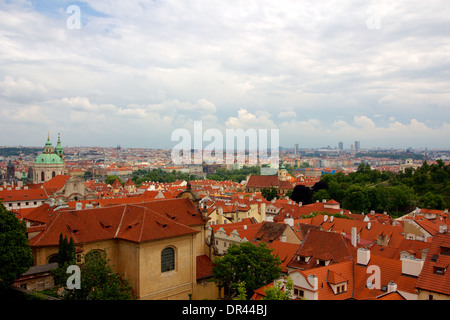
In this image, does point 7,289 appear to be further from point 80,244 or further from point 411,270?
point 411,270

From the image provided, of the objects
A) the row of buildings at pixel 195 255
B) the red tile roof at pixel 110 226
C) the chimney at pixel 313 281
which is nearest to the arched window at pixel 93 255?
the row of buildings at pixel 195 255

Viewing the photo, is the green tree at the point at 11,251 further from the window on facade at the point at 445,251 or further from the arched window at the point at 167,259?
the window on facade at the point at 445,251

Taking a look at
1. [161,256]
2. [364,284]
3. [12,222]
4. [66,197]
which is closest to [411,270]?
[364,284]

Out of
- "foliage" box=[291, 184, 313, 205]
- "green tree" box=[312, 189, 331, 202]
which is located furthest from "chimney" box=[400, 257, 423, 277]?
"foliage" box=[291, 184, 313, 205]

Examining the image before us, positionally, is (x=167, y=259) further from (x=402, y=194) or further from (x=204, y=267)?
(x=402, y=194)

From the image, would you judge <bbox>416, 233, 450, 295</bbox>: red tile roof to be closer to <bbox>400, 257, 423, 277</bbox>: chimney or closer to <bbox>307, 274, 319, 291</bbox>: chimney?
<bbox>400, 257, 423, 277</bbox>: chimney
